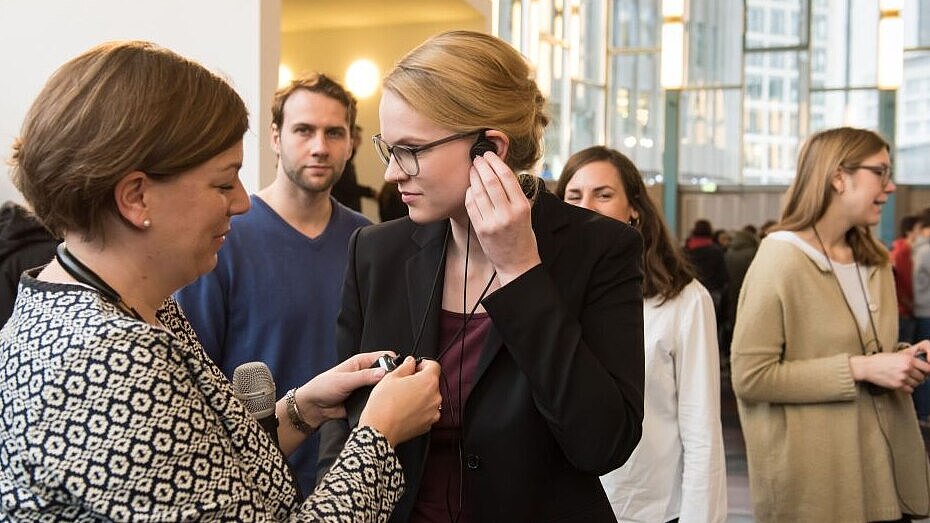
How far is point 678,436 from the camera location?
8.98ft

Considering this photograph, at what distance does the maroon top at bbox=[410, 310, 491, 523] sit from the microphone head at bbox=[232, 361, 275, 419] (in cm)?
29

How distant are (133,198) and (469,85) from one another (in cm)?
60

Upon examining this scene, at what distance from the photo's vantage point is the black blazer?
5.07ft

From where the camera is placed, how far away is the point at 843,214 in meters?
3.07

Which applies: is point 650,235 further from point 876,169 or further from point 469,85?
point 469,85

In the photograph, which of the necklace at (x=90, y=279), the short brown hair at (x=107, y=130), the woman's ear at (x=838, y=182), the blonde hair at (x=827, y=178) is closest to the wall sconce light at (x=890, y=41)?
the blonde hair at (x=827, y=178)

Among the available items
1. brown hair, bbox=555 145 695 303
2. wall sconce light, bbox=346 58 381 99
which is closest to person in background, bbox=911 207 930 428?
wall sconce light, bbox=346 58 381 99

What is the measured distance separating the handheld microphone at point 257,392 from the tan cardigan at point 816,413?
1.73 m

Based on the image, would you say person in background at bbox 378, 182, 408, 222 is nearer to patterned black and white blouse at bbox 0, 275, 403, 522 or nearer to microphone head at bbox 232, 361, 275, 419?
microphone head at bbox 232, 361, 275, 419

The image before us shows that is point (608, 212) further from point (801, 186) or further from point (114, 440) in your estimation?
point (114, 440)

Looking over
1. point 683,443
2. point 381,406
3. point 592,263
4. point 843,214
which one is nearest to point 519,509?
point 381,406

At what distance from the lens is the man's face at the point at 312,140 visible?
123 inches

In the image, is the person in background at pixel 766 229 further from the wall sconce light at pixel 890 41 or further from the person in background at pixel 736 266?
the wall sconce light at pixel 890 41

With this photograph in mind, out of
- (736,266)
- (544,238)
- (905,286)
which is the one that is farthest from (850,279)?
(736,266)
